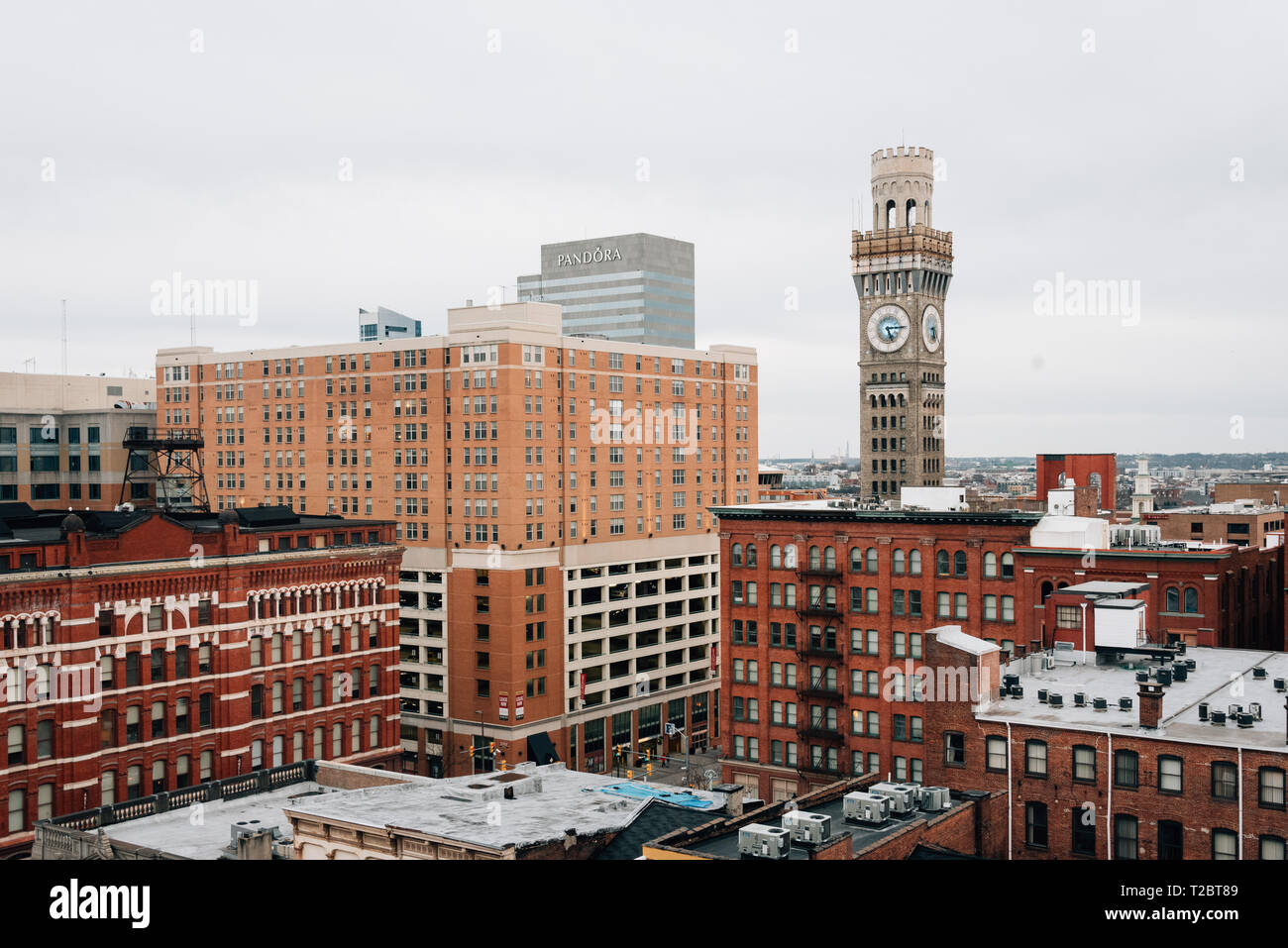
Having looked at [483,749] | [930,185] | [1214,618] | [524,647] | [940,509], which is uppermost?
[930,185]

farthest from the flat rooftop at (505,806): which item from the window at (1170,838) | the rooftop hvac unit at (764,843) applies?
the window at (1170,838)

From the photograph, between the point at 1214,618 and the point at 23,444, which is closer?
the point at 1214,618

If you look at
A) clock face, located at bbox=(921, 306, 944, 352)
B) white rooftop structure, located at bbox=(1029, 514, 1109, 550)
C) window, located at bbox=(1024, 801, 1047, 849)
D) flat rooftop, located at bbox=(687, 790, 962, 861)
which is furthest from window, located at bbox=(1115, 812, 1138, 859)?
clock face, located at bbox=(921, 306, 944, 352)

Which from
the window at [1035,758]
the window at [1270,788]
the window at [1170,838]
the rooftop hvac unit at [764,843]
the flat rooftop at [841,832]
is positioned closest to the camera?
the rooftop hvac unit at [764,843]

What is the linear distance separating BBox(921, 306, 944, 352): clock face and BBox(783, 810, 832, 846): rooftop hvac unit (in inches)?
5817

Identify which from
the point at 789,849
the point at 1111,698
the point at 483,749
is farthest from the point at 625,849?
the point at 483,749

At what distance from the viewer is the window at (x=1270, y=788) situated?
4109 centimetres

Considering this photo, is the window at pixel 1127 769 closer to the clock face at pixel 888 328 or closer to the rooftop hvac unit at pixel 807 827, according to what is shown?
the rooftop hvac unit at pixel 807 827

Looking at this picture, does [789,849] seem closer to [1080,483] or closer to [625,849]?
[625,849]


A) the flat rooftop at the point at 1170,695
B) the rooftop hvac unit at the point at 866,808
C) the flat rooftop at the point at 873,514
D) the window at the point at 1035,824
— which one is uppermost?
the flat rooftop at the point at 873,514

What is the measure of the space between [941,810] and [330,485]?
8662 centimetres

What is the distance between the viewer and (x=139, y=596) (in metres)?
→ 67.4

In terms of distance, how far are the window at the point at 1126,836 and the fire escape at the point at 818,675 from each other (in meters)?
36.2

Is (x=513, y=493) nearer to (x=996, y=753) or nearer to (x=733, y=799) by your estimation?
(x=733, y=799)
